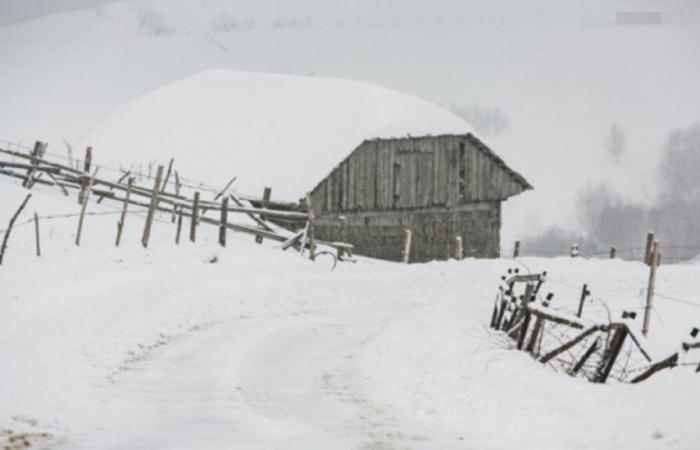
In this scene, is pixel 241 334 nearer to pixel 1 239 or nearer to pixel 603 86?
pixel 1 239

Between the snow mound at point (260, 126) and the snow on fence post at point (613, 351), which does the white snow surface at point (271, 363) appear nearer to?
the snow on fence post at point (613, 351)

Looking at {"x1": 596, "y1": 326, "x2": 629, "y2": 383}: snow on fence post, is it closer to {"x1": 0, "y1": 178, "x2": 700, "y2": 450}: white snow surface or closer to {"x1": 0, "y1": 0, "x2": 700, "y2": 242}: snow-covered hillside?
{"x1": 0, "y1": 178, "x2": 700, "y2": 450}: white snow surface

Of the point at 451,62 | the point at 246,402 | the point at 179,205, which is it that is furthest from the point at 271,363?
the point at 451,62

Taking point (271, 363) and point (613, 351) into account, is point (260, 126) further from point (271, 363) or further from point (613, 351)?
point (613, 351)

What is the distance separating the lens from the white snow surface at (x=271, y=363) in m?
13.3

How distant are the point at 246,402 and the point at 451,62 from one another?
111 metres

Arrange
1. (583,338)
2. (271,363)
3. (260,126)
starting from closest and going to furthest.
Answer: (583,338) < (271,363) < (260,126)

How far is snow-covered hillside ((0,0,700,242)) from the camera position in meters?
111

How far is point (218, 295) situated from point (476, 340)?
8920 mm

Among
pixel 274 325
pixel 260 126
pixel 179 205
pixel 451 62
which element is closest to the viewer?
pixel 274 325

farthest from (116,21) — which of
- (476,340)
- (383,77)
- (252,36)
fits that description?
(476,340)

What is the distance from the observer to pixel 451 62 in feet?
406

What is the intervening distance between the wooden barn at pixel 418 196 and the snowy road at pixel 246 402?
883 inches

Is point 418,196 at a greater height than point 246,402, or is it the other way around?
point 418,196
